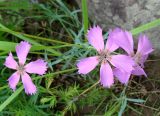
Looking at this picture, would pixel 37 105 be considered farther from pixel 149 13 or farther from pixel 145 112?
pixel 149 13

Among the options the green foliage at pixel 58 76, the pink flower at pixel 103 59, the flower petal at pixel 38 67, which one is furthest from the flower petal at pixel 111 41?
the green foliage at pixel 58 76

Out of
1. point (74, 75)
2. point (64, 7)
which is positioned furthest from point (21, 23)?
point (74, 75)

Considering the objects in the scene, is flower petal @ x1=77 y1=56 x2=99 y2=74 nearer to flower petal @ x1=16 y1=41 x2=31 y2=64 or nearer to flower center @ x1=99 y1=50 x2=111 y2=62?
flower center @ x1=99 y1=50 x2=111 y2=62

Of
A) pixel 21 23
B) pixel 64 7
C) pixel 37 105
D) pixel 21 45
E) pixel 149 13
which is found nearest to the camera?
pixel 21 45

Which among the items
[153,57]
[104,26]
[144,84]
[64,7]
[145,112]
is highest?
[64,7]

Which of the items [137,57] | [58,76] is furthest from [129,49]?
[58,76]

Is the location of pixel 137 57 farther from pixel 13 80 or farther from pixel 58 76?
pixel 58 76

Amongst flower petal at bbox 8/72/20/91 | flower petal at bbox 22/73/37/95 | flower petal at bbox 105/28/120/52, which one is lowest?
flower petal at bbox 22/73/37/95

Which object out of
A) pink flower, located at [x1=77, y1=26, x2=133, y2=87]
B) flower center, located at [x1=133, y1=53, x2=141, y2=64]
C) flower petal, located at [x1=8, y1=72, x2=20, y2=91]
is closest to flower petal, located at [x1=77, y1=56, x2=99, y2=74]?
pink flower, located at [x1=77, y1=26, x2=133, y2=87]
